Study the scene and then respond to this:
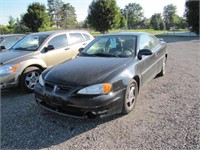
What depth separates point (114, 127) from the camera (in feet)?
10.6

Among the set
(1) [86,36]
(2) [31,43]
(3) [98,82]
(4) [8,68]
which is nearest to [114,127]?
(3) [98,82]

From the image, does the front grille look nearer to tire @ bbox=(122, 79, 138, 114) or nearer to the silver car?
tire @ bbox=(122, 79, 138, 114)

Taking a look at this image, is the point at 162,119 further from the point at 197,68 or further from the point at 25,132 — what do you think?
the point at 197,68

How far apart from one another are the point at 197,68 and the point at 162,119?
4304 mm

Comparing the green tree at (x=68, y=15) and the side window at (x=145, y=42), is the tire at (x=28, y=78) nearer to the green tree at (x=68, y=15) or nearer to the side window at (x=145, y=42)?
the side window at (x=145, y=42)

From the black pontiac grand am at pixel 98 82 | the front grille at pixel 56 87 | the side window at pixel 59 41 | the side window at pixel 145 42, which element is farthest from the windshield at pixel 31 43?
the side window at pixel 145 42

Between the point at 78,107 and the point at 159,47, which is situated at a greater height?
the point at 159,47

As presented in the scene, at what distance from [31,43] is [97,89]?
3.51 metres

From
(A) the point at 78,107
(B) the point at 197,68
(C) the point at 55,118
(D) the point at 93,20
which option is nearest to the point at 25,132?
(C) the point at 55,118

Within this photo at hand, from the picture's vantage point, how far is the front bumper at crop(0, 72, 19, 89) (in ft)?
15.1

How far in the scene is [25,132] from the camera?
318 cm

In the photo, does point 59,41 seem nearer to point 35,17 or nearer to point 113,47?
point 113,47

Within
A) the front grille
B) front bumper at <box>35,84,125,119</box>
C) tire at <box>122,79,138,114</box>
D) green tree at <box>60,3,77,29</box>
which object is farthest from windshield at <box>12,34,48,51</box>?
green tree at <box>60,3,77,29</box>

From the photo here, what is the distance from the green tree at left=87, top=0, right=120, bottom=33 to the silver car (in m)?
22.0
